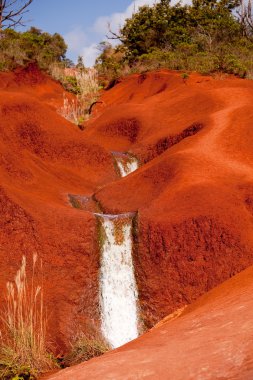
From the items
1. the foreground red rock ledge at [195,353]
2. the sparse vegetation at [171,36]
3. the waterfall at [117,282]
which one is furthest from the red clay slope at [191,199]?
the sparse vegetation at [171,36]

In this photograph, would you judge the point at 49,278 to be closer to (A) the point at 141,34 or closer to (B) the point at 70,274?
(B) the point at 70,274

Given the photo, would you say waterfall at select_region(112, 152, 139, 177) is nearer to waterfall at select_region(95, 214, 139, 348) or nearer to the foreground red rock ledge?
waterfall at select_region(95, 214, 139, 348)

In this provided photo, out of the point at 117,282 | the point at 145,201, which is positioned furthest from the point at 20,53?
the point at 117,282

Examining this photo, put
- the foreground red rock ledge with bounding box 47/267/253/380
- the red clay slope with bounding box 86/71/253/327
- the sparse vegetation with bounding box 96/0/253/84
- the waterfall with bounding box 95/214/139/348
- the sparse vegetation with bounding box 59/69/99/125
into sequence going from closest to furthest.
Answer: the foreground red rock ledge with bounding box 47/267/253/380 < the waterfall with bounding box 95/214/139/348 < the red clay slope with bounding box 86/71/253/327 < the sparse vegetation with bounding box 59/69/99/125 < the sparse vegetation with bounding box 96/0/253/84

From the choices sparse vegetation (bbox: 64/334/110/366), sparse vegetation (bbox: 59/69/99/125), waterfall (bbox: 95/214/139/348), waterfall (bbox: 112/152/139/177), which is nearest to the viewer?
sparse vegetation (bbox: 64/334/110/366)

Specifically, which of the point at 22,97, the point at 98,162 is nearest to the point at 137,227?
the point at 98,162

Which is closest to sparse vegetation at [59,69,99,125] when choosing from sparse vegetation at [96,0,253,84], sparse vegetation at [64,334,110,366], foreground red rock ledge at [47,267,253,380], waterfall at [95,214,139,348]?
sparse vegetation at [96,0,253,84]

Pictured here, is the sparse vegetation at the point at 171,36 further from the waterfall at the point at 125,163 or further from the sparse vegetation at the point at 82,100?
the waterfall at the point at 125,163
